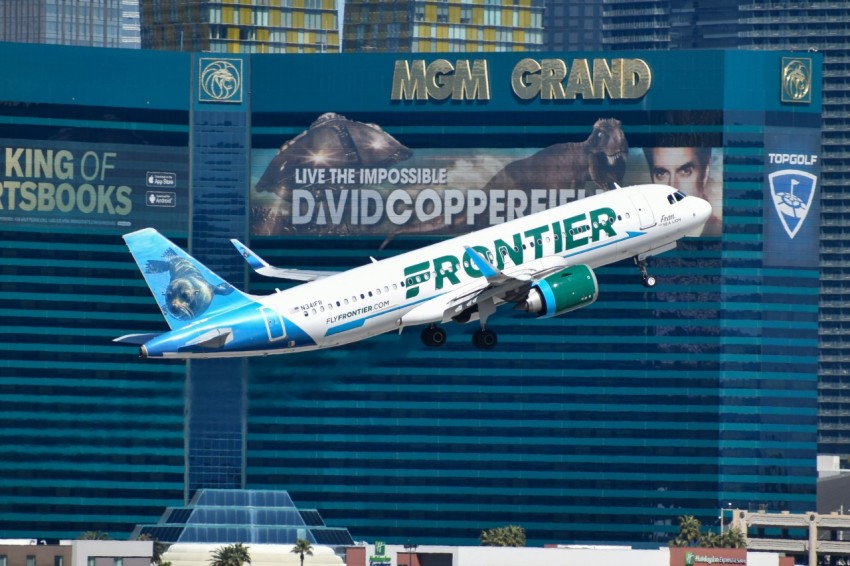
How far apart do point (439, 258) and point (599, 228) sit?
1178 cm

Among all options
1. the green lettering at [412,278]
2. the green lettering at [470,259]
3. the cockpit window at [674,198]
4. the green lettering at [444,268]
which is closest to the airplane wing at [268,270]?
the green lettering at [412,278]

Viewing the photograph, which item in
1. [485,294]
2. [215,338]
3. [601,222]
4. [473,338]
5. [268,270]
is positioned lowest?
[215,338]

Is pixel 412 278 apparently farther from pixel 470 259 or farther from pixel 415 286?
pixel 470 259

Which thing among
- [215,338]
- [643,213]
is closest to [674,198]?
[643,213]

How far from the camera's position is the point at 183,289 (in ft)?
497

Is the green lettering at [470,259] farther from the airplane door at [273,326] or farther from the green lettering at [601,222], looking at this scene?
the airplane door at [273,326]

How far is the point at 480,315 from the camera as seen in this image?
156875 mm

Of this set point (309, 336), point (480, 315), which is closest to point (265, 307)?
point (309, 336)

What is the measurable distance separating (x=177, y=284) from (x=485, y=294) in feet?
66.1

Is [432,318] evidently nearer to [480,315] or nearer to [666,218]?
[480,315]

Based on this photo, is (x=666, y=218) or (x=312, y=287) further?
(x=666, y=218)

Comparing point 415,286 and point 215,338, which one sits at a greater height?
point 415,286

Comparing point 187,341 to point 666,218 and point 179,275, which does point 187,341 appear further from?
point 666,218

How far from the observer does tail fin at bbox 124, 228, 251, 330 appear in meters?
151
